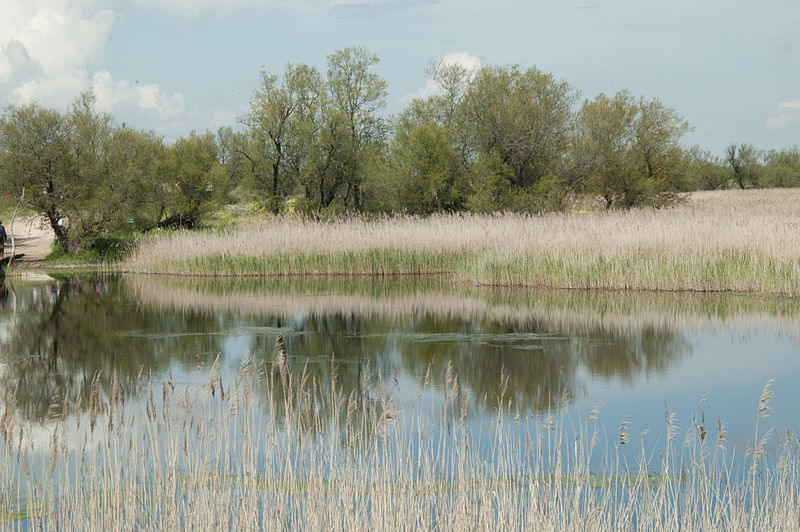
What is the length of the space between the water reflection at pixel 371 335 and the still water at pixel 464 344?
0.03 meters

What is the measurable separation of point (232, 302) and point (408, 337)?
6.11 metres

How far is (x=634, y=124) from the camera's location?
1369 inches

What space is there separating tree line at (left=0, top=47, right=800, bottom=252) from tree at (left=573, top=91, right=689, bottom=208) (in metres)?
0.05

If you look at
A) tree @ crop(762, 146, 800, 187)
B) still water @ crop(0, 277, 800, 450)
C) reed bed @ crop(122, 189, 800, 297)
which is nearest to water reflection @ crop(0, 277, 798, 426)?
still water @ crop(0, 277, 800, 450)

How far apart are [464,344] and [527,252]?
7.68 meters

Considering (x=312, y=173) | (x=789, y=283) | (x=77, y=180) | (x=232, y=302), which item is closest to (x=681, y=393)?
(x=789, y=283)

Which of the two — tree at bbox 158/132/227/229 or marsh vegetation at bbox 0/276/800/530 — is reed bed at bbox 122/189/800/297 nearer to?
marsh vegetation at bbox 0/276/800/530

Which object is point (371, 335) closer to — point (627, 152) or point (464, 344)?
point (464, 344)

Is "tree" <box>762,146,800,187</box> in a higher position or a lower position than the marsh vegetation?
higher

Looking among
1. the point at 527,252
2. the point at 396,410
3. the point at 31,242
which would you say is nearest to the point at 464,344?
the point at 396,410

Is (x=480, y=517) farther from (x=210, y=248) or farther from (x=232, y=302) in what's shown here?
(x=210, y=248)

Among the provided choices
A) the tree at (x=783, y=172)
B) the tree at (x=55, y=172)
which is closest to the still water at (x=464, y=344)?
the tree at (x=55, y=172)

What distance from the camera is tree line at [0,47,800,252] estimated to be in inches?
1262

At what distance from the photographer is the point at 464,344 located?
1109 cm
